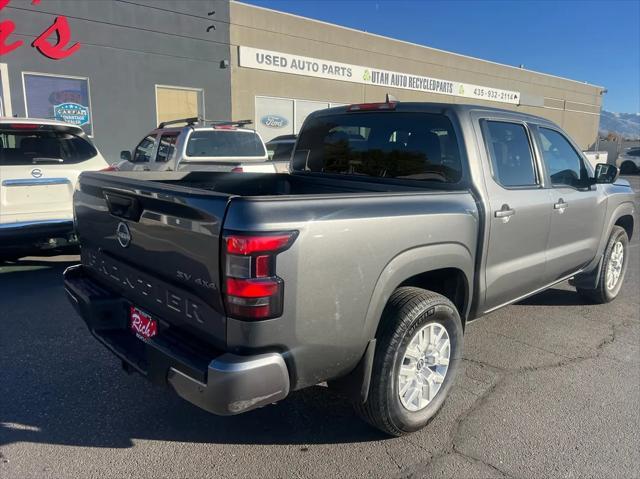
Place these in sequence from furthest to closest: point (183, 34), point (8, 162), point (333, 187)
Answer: point (183, 34), point (8, 162), point (333, 187)

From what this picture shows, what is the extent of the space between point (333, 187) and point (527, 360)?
209 centimetres

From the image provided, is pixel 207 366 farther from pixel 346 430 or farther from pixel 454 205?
pixel 454 205

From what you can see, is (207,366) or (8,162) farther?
(8,162)

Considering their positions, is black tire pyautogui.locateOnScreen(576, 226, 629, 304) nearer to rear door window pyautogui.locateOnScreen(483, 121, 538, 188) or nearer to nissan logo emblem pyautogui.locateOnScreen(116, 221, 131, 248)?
rear door window pyautogui.locateOnScreen(483, 121, 538, 188)

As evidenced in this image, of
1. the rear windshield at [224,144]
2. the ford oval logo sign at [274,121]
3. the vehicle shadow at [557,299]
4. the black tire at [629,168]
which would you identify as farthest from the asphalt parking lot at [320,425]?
the black tire at [629,168]

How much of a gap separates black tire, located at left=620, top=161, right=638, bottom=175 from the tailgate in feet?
112

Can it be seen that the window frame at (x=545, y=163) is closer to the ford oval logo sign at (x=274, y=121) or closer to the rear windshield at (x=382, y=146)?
the rear windshield at (x=382, y=146)

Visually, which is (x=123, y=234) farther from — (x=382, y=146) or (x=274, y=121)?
(x=274, y=121)

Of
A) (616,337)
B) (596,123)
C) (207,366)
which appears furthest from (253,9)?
(596,123)

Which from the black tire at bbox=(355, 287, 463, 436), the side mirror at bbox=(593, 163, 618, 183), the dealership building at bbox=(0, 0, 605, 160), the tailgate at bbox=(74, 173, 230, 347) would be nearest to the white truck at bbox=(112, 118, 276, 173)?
the side mirror at bbox=(593, 163, 618, 183)

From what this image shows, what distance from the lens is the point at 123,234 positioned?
9.26ft

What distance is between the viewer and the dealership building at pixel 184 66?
13.6 m

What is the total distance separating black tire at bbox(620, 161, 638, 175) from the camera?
30.4m

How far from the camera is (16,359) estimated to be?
3.85 metres
